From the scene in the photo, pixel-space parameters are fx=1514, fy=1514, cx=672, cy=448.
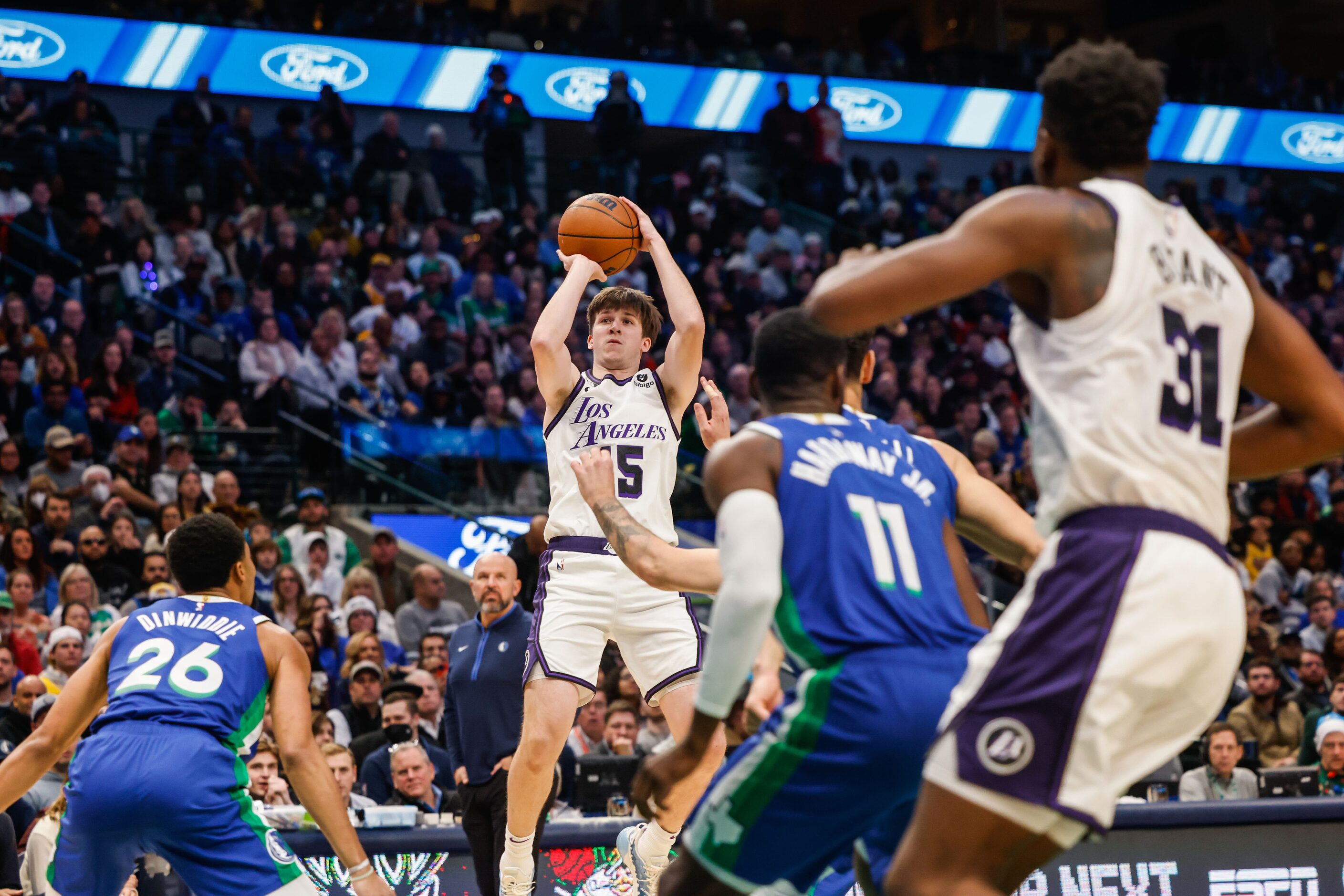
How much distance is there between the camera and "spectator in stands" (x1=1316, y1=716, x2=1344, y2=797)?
32.0 ft

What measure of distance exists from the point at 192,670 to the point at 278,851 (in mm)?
639

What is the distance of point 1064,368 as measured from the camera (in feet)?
10.0

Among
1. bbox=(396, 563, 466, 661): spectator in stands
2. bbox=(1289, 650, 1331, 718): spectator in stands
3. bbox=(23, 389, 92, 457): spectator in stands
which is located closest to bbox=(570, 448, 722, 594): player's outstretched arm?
bbox=(396, 563, 466, 661): spectator in stands

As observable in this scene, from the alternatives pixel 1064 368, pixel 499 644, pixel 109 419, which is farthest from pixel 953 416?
pixel 1064 368

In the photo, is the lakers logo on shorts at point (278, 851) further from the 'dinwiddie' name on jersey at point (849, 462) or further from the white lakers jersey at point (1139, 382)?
the white lakers jersey at point (1139, 382)

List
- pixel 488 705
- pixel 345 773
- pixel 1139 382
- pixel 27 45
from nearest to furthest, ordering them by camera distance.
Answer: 1. pixel 1139 382
2. pixel 488 705
3. pixel 345 773
4. pixel 27 45

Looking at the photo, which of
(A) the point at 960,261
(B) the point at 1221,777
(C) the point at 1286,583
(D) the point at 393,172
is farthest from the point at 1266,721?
(D) the point at 393,172

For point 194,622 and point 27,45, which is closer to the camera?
point 194,622

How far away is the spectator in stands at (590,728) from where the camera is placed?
10.6 m

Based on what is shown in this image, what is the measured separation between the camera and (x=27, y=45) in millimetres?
19750

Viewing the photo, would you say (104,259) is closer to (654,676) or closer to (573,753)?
(573,753)

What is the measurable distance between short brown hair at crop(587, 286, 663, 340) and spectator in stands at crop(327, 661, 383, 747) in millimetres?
4354

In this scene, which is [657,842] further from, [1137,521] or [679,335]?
[1137,521]

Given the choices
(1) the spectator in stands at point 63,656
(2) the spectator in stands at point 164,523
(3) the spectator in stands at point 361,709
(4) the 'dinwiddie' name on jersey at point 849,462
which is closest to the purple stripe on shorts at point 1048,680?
(4) the 'dinwiddie' name on jersey at point 849,462
